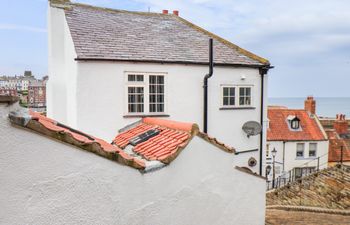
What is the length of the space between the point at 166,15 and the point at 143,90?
20.1ft

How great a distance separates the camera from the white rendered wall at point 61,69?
36.7 ft

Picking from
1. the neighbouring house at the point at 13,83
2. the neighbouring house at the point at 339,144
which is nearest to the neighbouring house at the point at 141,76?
the neighbouring house at the point at 13,83

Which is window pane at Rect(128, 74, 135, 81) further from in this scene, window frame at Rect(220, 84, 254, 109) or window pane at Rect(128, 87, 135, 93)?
window frame at Rect(220, 84, 254, 109)

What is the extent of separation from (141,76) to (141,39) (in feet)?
6.44

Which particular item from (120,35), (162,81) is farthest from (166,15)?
(162,81)

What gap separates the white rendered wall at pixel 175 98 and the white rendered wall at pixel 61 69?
52cm

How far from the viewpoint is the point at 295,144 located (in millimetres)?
32031

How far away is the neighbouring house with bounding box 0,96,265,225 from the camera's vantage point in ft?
10.7

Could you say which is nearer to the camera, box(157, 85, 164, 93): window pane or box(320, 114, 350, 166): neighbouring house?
box(157, 85, 164, 93): window pane

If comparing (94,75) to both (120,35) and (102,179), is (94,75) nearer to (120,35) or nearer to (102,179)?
(120,35)

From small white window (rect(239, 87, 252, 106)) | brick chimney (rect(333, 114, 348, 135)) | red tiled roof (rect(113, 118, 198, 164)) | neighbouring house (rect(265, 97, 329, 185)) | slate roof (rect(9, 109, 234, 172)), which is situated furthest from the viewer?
brick chimney (rect(333, 114, 348, 135))

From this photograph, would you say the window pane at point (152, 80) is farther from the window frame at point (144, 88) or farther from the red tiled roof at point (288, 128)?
the red tiled roof at point (288, 128)

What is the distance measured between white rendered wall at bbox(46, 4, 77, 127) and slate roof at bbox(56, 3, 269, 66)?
427 millimetres

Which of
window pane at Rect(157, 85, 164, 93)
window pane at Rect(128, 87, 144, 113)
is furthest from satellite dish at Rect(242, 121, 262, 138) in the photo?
window pane at Rect(128, 87, 144, 113)
